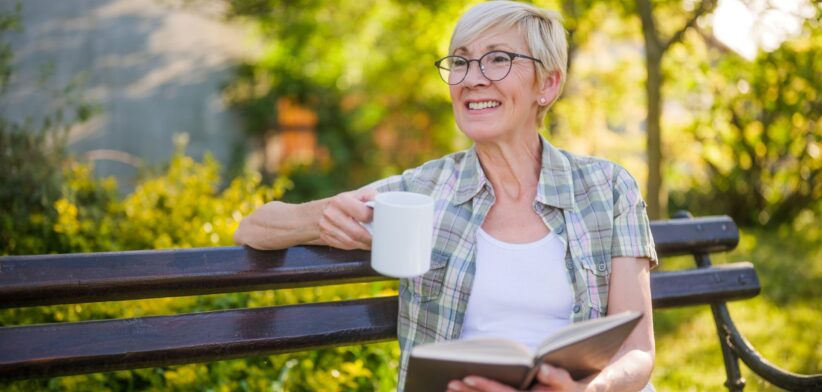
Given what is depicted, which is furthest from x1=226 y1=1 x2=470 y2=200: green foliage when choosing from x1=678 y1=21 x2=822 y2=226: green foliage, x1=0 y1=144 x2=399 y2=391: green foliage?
x1=0 y1=144 x2=399 y2=391: green foliage

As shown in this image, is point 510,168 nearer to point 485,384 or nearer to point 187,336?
point 485,384

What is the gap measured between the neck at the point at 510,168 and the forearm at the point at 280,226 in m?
0.55

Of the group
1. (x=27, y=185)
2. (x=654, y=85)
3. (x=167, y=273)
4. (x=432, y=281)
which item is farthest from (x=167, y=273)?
(x=654, y=85)

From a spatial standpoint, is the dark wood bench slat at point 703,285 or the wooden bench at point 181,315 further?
the dark wood bench slat at point 703,285

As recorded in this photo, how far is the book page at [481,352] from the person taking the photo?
4.99ft

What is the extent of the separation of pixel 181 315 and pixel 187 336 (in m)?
0.06

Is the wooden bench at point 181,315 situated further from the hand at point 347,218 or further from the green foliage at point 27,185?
the green foliage at point 27,185

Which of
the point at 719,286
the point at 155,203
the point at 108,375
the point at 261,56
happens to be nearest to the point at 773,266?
the point at 719,286

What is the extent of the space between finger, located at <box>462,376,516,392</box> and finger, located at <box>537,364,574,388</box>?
72 millimetres

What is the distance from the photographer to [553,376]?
1.64m

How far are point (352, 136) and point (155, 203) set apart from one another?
7550 millimetres

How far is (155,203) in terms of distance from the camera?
3840 mm

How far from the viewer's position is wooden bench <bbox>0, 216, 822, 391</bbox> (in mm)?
1901

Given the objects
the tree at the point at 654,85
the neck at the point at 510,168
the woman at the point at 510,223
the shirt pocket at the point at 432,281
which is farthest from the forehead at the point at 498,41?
the tree at the point at 654,85
